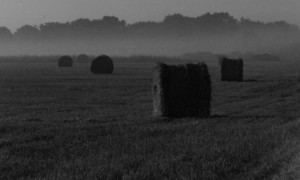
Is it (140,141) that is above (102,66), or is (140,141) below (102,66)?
above

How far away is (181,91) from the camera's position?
1914 cm

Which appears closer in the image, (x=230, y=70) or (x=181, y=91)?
(x=181, y=91)

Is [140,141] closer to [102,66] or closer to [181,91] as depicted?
[181,91]

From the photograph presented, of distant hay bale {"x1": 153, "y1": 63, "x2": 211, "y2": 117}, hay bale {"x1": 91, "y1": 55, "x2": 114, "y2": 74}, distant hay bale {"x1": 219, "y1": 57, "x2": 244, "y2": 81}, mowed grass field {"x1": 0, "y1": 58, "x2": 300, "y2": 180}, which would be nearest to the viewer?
mowed grass field {"x1": 0, "y1": 58, "x2": 300, "y2": 180}

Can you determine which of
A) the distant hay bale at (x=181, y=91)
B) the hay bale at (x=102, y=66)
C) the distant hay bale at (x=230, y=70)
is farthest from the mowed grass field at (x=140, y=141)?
the hay bale at (x=102, y=66)

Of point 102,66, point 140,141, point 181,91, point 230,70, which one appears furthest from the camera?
point 102,66

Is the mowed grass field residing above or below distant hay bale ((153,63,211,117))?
below

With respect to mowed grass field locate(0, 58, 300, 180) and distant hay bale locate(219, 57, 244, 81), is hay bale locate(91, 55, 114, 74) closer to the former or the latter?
distant hay bale locate(219, 57, 244, 81)

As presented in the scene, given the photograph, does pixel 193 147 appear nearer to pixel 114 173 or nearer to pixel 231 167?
pixel 231 167

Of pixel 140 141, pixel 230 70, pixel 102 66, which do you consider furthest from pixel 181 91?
pixel 102 66

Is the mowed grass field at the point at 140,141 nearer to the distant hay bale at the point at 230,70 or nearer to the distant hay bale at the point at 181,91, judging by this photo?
the distant hay bale at the point at 181,91

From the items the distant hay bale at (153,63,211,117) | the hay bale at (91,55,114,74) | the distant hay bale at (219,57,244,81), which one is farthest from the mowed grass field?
the hay bale at (91,55,114,74)

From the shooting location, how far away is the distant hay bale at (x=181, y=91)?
62.0 feet

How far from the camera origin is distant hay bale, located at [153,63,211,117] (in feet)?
62.0
